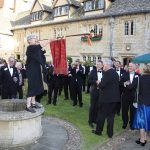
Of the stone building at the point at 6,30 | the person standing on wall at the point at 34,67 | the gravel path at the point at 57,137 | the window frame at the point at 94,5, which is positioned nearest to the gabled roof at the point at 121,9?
the window frame at the point at 94,5

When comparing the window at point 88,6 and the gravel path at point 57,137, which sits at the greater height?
the window at point 88,6

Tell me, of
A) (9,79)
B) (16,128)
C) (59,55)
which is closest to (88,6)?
(59,55)

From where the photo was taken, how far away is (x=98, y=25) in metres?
27.3

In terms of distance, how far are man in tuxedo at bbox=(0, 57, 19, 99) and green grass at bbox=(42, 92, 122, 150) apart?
1583 mm

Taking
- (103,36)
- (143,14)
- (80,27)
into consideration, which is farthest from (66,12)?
(143,14)

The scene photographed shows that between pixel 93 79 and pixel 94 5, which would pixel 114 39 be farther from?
pixel 93 79

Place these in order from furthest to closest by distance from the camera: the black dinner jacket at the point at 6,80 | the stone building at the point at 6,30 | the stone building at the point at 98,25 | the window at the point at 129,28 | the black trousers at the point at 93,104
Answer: the stone building at the point at 6,30, the window at the point at 129,28, the stone building at the point at 98,25, the black dinner jacket at the point at 6,80, the black trousers at the point at 93,104

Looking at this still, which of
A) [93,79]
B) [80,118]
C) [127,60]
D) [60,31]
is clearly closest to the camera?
[93,79]

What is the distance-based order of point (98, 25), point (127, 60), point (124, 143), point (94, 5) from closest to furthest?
point (124, 143) → point (127, 60) → point (98, 25) → point (94, 5)

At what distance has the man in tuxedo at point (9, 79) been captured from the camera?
1009 centimetres

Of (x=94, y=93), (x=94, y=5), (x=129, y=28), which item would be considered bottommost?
(x=94, y=93)

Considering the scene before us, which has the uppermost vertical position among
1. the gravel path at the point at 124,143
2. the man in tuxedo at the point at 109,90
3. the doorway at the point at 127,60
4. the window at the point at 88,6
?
the window at the point at 88,6

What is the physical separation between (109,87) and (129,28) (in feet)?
61.0

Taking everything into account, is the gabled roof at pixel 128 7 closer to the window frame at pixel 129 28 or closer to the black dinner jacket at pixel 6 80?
the window frame at pixel 129 28
